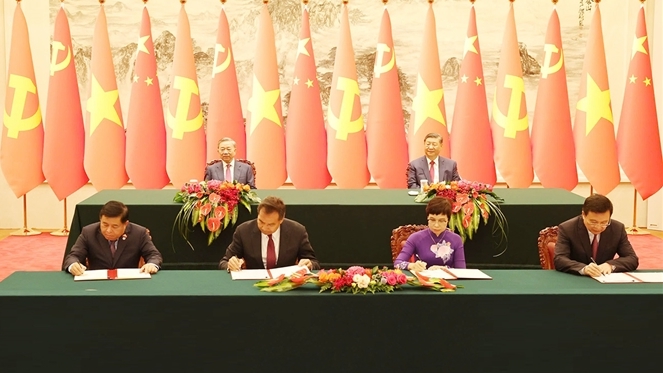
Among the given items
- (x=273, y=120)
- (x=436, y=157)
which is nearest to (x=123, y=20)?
(x=273, y=120)

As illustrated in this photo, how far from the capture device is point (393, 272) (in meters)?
3.63

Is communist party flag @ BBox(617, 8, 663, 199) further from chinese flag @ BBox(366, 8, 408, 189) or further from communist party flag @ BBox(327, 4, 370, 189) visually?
communist party flag @ BBox(327, 4, 370, 189)

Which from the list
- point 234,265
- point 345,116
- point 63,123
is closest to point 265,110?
point 345,116

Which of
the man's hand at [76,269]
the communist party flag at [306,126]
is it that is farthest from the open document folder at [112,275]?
the communist party flag at [306,126]

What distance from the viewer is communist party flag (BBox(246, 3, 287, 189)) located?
833 cm

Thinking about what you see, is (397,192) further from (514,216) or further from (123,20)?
(123,20)

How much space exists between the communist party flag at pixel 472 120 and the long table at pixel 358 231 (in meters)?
2.24

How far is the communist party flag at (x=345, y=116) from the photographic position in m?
8.33

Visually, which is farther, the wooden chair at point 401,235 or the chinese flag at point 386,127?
the chinese flag at point 386,127

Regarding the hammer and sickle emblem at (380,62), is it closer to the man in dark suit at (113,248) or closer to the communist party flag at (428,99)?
the communist party flag at (428,99)

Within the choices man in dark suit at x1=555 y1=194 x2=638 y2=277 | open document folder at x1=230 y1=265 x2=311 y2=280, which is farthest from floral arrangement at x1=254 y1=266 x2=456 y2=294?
man in dark suit at x1=555 y1=194 x2=638 y2=277

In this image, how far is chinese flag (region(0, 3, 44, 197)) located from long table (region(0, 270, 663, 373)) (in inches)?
219

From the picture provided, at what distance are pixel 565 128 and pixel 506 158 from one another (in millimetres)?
701

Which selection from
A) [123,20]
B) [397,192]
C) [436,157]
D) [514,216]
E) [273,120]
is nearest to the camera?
[514,216]
